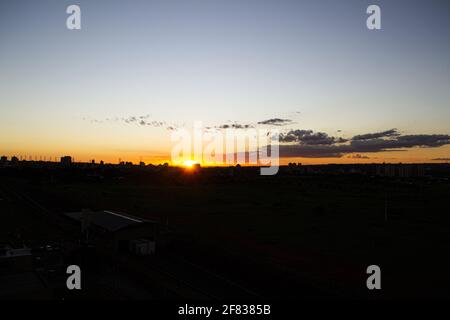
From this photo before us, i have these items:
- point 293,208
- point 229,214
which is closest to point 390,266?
point 229,214

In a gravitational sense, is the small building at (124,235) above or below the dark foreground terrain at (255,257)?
above

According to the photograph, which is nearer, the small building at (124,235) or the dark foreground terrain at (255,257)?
the dark foreground terrain at (255,257)

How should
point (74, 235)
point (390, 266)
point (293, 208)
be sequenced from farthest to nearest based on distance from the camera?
1. point (293, 208)
2. point (74, 235)
3. point (390, 266)

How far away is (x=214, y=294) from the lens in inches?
787

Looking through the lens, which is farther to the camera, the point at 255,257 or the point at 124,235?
the point at 124,235

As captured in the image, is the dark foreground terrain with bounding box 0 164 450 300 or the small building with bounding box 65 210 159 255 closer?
the dark foreground terrain with bounding box 0 164 450 300

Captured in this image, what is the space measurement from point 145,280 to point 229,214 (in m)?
33.3

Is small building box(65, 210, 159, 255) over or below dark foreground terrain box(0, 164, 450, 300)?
over

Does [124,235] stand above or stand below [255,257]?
above
